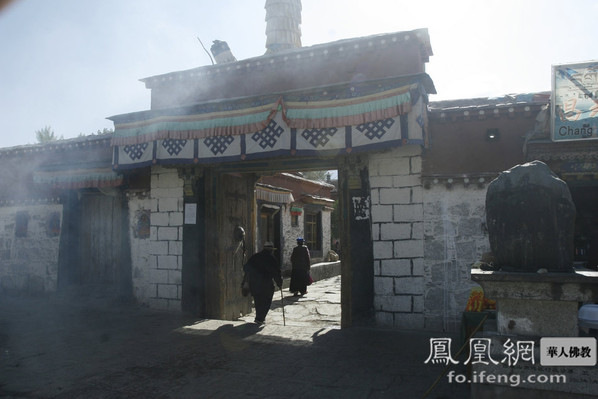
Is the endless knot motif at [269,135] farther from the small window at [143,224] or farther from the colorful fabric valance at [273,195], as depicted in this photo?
the colorful fabric valance at [273,195]

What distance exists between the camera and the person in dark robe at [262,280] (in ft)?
28.1

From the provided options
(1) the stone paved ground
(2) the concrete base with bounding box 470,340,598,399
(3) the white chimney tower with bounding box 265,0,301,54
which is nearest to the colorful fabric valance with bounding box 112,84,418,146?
(1) the stone paved ground

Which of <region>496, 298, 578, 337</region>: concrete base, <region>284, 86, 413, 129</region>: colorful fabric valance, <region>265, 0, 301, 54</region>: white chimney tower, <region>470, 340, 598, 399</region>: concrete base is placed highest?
<region>265, 0, 301, 54</region>: white chimney tower

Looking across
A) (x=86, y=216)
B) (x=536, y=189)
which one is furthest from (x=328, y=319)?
(x=86, y=216)

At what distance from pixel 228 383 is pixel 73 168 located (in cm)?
805

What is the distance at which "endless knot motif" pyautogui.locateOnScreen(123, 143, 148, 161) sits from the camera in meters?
8.83

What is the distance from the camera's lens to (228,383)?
4.71 m

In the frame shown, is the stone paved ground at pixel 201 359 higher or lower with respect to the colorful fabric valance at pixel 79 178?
lower

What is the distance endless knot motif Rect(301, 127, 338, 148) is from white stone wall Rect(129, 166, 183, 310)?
336 cm

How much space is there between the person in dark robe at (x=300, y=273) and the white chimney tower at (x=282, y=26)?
6.16m

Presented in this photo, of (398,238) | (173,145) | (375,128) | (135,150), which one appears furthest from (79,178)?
(398,238)

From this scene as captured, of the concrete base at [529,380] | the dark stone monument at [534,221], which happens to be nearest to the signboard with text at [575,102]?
the dark stone monument at [534,221]

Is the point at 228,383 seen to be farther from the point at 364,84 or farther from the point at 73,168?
the point at 73,168

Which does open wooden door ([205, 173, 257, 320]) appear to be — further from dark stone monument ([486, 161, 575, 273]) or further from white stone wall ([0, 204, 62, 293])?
dark stone monument ([486, 161, 575, 273])
